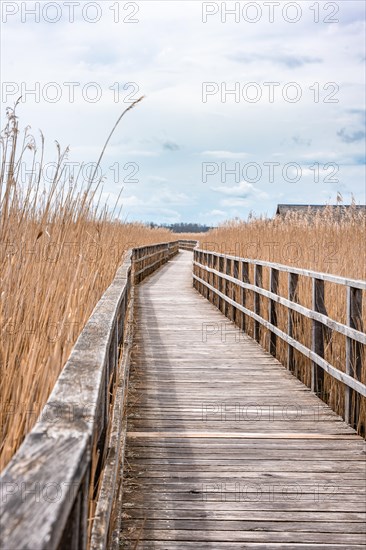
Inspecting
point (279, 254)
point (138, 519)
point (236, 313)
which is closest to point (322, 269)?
point (279, 254)

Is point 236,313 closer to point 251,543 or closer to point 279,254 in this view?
point 279,254

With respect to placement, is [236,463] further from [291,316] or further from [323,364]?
[291,316]

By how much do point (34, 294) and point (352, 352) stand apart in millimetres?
2877

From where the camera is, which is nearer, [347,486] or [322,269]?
[347,486]

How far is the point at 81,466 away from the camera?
111 centimetres

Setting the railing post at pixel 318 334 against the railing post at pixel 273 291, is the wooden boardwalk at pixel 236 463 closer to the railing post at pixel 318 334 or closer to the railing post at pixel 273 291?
the railing post at pixel 318 334

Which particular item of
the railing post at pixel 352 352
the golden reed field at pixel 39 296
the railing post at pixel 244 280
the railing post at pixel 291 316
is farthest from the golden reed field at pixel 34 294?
the railing post at pixel 244 280

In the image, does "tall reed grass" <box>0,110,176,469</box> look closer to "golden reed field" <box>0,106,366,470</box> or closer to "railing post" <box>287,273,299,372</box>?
"golden reed field" <box>0,106,366,470</box>

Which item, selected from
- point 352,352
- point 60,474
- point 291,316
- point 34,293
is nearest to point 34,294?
point 34,293

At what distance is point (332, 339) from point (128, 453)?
6.89ft

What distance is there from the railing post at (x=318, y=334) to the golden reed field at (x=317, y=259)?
7 centimetres

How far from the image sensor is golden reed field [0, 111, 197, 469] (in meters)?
1.69

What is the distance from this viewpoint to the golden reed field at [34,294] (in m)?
1.69

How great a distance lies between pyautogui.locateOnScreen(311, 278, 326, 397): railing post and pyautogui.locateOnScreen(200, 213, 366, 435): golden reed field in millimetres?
72
